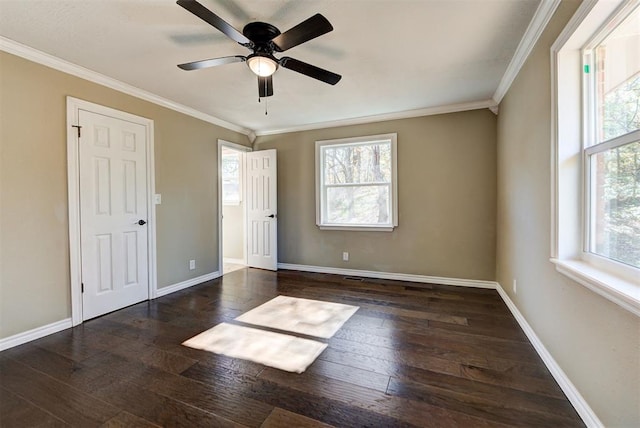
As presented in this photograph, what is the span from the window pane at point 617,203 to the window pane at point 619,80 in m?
0.12

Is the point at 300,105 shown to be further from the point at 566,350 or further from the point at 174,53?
the point at 566,350

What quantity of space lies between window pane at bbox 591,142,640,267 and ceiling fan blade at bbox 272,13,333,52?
1630 millimetres

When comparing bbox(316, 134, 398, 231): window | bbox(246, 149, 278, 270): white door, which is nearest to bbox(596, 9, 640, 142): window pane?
bbox(316, 134, 398, 231): window

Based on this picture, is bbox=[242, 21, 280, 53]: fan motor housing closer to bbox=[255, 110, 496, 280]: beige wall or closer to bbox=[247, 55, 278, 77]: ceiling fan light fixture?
bbox=[247, 55, 278, 77]: ceiling fan light fixture

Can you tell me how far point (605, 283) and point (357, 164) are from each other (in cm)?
340

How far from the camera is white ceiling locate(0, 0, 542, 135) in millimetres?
1878

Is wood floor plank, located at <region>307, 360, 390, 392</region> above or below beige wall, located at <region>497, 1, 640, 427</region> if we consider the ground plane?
below

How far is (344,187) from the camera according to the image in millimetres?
4496

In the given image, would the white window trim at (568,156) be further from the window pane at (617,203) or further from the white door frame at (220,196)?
the white door frame at (220,196)

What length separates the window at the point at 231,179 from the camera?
218 inches

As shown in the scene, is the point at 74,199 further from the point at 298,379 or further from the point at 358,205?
the point at 358,205

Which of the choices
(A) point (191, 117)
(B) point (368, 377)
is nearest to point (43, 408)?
(B) point (368, 377)

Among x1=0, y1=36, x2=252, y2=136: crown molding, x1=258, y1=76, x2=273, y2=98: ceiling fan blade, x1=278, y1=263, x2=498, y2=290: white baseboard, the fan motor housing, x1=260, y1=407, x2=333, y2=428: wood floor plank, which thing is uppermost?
x1=0, y1=36, x2=252, y2=136: crown molding

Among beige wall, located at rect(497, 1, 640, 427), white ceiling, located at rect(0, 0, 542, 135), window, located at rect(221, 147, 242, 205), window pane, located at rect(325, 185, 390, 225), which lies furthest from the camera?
window, located at rect(221, 147, 242, 205)
